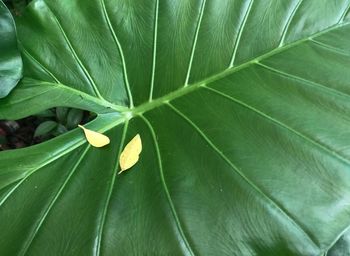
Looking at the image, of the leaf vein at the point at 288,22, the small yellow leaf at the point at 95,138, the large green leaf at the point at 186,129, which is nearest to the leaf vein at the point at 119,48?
the large green leaf at the point at 186,129

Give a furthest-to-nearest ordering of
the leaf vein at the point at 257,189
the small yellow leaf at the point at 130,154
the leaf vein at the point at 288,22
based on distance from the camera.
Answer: the leaf vein at the point at 288,22 → the small yellow leaf at the point at 130,154 → the leaf vein at the point at 257,189

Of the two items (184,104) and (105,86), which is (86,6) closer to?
(105,86)

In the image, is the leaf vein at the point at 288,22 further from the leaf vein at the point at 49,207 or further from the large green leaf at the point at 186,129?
the leaf vein at the point at 49,207

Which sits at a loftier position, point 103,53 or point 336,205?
point 103,53

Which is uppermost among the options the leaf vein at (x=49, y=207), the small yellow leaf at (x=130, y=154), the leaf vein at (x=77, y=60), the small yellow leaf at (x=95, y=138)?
the leaf vein at (x=77, y=60)

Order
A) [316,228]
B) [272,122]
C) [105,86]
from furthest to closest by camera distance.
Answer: [105,86] < [272,122] < [316,228]

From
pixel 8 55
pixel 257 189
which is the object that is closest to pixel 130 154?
pixel 257 189

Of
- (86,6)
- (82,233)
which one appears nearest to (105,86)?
(86,6)

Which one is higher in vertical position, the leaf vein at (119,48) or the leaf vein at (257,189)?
the leaf vein at (119,48)
